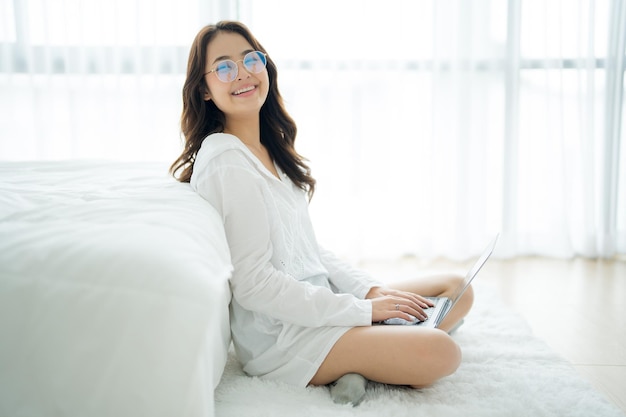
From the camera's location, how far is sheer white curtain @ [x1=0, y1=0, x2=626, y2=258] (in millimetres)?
2982

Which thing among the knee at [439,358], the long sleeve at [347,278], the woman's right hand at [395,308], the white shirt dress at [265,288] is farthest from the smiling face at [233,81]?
the knee at [439,358]

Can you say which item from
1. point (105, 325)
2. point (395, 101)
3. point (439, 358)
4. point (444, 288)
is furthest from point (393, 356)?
point (395, 101)

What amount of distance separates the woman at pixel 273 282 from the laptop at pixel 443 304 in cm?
3

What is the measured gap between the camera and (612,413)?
1.32 m

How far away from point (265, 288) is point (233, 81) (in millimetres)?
585

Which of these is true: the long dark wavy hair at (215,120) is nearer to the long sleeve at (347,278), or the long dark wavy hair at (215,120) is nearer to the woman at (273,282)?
the woman at (273,282)

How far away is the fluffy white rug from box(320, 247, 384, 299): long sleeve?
0.30 m

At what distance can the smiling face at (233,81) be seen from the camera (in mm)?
1549

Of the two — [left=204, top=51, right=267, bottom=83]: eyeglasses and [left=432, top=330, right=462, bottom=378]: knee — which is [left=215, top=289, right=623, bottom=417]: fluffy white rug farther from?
[left=204, top=51, right=267, bottom=83]: eyeglasses

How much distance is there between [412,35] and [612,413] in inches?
87.7

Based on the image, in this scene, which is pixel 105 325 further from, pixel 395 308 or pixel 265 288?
pixel 395 308

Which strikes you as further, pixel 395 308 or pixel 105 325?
pixel 395 308

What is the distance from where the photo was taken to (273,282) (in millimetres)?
1327

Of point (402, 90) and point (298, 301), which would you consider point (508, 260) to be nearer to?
point (402, 90)
